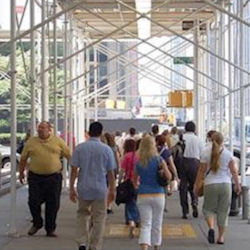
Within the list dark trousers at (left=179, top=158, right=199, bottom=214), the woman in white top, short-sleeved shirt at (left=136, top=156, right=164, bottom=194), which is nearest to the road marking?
dark trousers at (left=179, top=158, right=199, bottom=214)

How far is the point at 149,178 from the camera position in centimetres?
1043

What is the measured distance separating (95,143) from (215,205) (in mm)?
2351

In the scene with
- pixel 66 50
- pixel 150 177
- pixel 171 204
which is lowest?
pixel 171 204

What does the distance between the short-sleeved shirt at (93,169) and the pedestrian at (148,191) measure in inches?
17.1

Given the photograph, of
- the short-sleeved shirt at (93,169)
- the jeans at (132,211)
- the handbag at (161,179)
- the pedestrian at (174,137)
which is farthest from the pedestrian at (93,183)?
the pedestrian at (174,137)

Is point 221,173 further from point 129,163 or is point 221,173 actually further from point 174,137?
point 174,137

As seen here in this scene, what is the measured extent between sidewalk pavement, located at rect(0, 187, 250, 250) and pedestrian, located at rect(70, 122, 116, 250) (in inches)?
48.6

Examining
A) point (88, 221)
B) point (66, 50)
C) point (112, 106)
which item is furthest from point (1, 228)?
point (112, 106)

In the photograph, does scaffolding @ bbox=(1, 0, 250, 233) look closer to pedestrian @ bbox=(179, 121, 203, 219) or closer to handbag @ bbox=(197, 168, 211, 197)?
pedestrian @ bbox=(179, 121, 203, 219)

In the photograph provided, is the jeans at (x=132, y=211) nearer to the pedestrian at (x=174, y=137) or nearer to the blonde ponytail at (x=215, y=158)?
the blonde ponytail at (x=215, y=158)

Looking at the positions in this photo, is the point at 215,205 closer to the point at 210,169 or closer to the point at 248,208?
the point at 210,169

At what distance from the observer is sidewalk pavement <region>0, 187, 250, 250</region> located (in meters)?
11.9

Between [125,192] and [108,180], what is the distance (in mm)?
2044

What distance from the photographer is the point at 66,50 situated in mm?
22188
